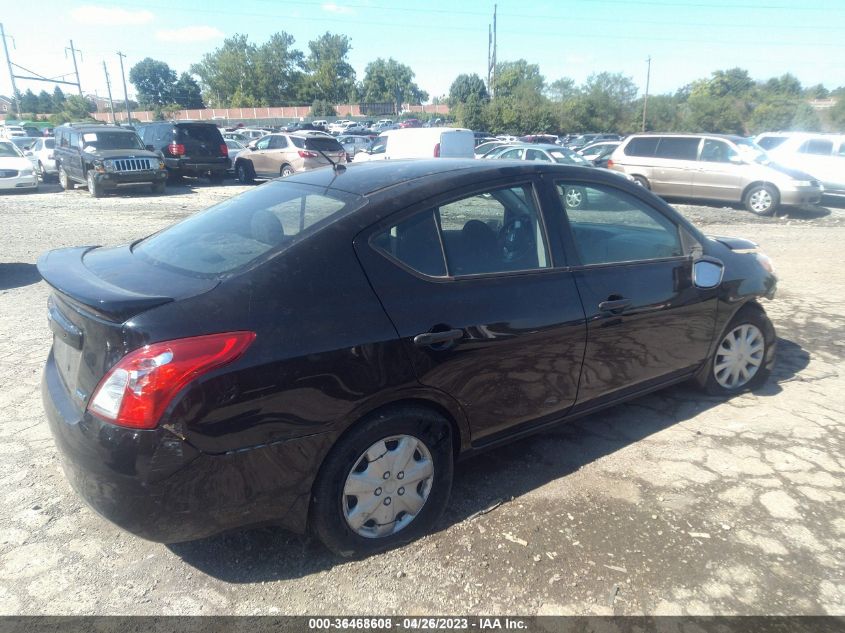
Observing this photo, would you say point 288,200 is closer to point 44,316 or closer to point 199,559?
point 199,559

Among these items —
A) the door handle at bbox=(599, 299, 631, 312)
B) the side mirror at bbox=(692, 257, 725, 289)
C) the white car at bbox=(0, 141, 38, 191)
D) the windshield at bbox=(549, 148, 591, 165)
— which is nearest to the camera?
the door handle at bbox=(599, 299, 631, 312)

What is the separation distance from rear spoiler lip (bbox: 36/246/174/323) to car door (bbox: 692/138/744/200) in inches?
593

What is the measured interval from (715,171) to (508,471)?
13861mm

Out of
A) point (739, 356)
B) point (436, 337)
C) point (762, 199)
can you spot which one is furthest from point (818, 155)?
point (436, 337)

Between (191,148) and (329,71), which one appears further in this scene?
(329,71)

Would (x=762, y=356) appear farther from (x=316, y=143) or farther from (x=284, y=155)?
(x=284, y=155)

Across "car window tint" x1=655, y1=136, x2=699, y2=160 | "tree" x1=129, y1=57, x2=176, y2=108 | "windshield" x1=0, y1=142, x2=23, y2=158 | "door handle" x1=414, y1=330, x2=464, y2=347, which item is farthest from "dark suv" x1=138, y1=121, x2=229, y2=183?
"tree" x1=129, y1=57, x2=176, y2=108

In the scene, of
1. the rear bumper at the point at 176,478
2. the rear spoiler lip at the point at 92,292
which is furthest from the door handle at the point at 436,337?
the rear spoiler lip at the point at 92,292

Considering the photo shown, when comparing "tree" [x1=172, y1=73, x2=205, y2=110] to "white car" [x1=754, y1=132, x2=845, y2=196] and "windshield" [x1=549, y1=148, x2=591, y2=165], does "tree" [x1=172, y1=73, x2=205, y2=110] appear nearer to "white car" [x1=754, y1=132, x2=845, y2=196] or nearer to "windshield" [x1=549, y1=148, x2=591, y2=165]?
"windshield" [x1=549, y1=148, x2=591, y2=165]

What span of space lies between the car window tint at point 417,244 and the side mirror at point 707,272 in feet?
6.07

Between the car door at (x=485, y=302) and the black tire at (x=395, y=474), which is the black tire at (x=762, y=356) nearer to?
the car door at (x=485, y=302)

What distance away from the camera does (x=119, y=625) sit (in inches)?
91.3

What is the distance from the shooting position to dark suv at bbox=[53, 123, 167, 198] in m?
15.6

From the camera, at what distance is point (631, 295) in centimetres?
339
